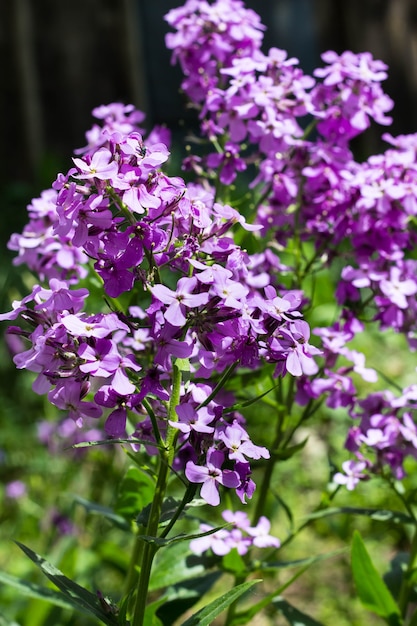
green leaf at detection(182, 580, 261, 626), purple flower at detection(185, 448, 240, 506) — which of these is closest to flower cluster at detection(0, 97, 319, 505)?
purple flower at detection(185, 448, 240, 506)

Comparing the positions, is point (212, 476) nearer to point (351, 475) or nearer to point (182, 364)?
point (182, 364)

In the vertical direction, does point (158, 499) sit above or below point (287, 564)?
above

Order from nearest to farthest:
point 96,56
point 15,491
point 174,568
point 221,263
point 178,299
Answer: point 178,299 → point 221,263 → point 174,568 → point 15,491 → point 96,56

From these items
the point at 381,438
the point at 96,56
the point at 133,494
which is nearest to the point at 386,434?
the point at 381,438

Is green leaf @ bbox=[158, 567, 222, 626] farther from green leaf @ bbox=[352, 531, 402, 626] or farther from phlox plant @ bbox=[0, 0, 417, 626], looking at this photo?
green leaf @ bbox=[352, 531, 402, 626]

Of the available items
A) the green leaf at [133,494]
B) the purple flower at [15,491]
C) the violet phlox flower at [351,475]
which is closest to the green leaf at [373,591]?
the violet phlox flower at [351,475]

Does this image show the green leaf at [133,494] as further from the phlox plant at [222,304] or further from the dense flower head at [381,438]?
the dense flower head at [381,438]
